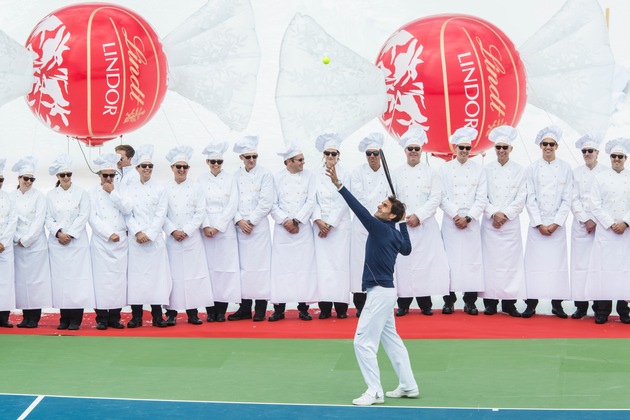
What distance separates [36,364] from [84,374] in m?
0.48

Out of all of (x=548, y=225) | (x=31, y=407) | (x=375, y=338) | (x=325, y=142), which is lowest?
(x=31, y=407)

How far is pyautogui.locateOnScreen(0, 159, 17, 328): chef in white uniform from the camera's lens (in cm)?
1021

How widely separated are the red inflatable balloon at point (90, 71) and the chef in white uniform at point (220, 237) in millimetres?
753

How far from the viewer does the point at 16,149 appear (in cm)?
2033

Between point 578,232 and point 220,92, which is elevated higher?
point 220,92

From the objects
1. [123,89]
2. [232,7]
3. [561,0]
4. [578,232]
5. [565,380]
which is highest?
[561,0]

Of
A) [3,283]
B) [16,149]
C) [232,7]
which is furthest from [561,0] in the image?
[3,283]

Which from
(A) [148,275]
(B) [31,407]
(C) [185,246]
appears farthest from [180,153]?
(B) [31,407]

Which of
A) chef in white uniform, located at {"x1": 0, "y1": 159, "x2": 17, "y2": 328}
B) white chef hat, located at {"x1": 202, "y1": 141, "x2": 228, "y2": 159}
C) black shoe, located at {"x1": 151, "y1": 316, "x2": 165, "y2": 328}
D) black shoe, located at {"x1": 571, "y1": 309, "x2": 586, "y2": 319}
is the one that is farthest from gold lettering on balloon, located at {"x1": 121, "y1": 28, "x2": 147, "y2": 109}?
black shoe, located at {"x1": 571, "y1": 309, "x2": 586, "y2": 319}

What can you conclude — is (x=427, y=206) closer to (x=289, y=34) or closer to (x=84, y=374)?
(x=289, y=34)

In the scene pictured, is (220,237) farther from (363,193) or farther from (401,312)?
(401,312)

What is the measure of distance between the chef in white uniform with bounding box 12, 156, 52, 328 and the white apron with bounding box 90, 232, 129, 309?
1.20ft

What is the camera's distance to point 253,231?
1069 centimetres

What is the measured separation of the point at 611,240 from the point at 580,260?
0.98 ft
